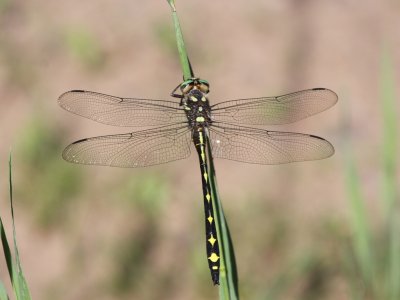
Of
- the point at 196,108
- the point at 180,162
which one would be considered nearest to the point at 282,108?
the point at 196,108

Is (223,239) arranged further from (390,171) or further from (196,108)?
(390,171)

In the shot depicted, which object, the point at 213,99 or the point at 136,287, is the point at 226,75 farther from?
the point at 136,287

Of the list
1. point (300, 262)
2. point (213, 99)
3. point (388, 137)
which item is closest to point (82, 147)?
point (388, 137)

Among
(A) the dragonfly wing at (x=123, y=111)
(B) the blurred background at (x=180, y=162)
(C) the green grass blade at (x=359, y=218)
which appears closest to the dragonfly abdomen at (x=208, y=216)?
(A) the dragonfly wing at (x=123, y=111)

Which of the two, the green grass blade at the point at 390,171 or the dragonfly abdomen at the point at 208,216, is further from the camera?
the green grass blade at the point at 390,171

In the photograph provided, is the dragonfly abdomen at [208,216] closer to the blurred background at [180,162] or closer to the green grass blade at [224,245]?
the green grass blade at [224,245]

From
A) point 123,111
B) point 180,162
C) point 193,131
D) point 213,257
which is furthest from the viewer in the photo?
point 180,162

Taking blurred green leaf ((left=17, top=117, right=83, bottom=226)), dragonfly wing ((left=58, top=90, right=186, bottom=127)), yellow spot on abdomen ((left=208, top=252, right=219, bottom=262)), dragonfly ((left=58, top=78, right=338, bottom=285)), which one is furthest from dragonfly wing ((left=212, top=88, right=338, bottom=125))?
blurred green leaf ((left=17, top=117, right=83, bottom=226))
